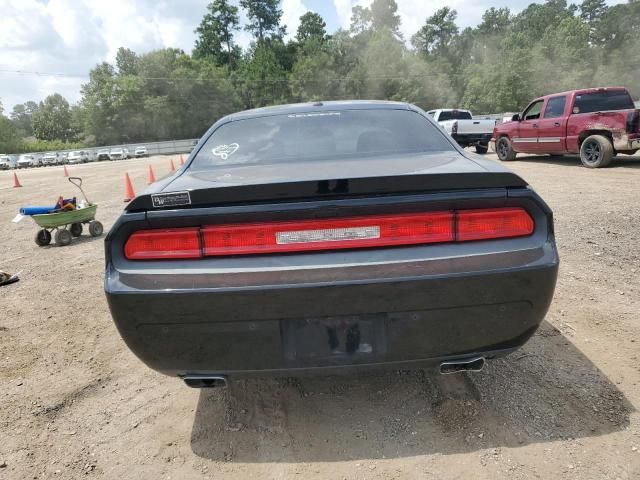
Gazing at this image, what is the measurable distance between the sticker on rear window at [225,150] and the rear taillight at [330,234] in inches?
38.3

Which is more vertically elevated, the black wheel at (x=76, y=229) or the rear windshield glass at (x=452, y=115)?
the rear windshield glass at (x=452, y=115)

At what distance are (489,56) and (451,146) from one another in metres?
104

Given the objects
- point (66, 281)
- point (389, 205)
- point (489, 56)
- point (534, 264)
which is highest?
point (489, 56)

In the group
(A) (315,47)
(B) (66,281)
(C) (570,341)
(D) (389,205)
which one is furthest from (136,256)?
(A) (315,47)

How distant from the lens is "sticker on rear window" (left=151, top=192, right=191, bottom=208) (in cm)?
192

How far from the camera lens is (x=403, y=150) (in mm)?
2668

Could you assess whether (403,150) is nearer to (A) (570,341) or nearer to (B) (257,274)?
(B) (257,274)

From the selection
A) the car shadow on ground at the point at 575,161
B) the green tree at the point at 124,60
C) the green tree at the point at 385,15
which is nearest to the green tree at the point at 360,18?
the green tree at the point at 385,15

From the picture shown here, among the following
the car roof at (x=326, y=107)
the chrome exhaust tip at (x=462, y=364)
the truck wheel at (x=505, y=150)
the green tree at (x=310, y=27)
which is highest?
the green tree at (x=310, y=27)

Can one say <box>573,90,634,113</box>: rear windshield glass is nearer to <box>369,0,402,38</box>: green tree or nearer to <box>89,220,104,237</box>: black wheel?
<box>89,220,104,237</box>: black wheel

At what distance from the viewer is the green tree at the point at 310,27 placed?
8744 cm

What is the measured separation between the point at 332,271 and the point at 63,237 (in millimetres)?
6635

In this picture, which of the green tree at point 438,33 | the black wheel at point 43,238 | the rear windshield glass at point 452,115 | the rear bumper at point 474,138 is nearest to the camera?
the black wheel at point 43,238

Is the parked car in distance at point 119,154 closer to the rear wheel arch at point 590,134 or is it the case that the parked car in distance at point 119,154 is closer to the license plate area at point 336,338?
the rear wheel arch at point 590,134
